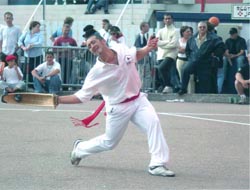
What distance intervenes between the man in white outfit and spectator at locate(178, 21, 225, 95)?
910 centimetres

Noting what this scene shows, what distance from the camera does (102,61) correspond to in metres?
9.67

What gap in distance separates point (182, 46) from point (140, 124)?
1000 centimetres

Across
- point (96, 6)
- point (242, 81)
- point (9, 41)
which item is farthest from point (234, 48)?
point (96, 6)

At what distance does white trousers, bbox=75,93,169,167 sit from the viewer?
9.73m

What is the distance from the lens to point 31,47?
68.5ft

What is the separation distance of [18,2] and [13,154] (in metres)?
22.3

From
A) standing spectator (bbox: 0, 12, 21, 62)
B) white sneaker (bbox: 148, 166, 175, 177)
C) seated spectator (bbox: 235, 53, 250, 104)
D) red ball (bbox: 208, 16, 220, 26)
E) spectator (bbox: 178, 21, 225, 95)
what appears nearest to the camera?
white sneaker (bbox: 148, 166, 175, 177)

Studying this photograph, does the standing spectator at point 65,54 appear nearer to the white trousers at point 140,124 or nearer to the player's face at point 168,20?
the player's face at point 168,20

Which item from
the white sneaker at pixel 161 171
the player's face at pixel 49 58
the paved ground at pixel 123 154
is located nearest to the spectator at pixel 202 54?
the paved ground at pixel 123 154

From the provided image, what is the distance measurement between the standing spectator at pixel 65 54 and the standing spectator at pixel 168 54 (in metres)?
2.28

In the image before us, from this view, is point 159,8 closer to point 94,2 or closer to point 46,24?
point 94,2

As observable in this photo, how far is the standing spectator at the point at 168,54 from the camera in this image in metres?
19.5

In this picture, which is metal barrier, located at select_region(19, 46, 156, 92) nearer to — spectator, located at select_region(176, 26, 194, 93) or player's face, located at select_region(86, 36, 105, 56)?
spectator, located at select_region(176, 26, 194, 93)

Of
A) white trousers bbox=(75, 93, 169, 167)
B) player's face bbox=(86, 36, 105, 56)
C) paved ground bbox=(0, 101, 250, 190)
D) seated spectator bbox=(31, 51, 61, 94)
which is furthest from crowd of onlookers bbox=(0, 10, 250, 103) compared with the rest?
player's face bbox=(86, 36, 105, 56)
